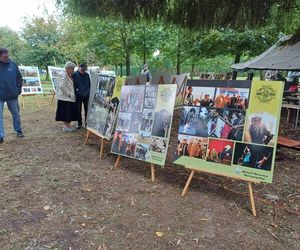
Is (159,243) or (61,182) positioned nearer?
(159,243)

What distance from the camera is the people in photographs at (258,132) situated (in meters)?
2.94

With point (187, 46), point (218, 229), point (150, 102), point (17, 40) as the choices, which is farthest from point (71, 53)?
point (218, 229)

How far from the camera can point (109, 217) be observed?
9.71 feet

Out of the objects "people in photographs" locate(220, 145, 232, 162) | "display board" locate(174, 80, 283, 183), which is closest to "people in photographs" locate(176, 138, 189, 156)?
"display board" locate(174, 80, 283, 183)

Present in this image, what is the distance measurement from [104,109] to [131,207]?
6.67 ft

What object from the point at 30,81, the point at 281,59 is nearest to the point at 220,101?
the point at 281,59

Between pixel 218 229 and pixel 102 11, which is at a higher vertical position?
pixel 102 11

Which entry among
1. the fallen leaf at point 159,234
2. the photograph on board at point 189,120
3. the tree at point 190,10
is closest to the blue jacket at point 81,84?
the tree at point 190,10

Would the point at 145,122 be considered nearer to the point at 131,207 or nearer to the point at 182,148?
the point at 182,148

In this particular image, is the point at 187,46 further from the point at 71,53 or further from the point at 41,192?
the point at 71,53

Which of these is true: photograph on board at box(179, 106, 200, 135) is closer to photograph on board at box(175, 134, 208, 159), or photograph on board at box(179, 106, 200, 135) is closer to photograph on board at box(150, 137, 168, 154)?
photograph on board at box(175, 134, 208, 159)

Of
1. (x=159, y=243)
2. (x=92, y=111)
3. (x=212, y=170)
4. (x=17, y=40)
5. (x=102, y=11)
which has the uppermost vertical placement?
(x=17, y=40)

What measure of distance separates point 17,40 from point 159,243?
39035mm

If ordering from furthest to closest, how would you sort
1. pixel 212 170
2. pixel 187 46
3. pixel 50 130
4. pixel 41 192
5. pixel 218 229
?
pixel 187 46, pixel 50 130, pixel 41 192, pixel 212 170, pixel 218 229
